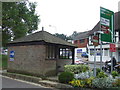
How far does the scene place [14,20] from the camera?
22922 millimetres

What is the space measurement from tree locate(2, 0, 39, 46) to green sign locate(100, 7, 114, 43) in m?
14.2

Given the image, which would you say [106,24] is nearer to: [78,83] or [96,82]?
[96,82]

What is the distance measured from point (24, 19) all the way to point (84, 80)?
19.6 metres

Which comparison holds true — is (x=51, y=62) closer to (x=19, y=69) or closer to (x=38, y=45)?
(x=38, y=45)

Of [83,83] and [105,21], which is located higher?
[105,21]

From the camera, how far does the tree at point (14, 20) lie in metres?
22.0

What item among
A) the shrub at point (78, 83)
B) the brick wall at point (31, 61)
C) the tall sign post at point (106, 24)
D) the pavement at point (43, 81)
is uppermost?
the tall sign post at point (106, 24)

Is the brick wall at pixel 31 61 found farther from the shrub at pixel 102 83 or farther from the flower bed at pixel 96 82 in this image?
the shrub at pixel 102 83

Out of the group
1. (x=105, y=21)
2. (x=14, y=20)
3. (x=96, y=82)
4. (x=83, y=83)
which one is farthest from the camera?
(x=14, y=20)

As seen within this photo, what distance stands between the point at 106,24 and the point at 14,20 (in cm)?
1515

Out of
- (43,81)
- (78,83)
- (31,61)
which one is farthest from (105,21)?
(31,61)

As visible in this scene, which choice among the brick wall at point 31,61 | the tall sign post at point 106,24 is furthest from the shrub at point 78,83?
the tall sign post at point 106,24

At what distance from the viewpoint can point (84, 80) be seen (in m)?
8.89

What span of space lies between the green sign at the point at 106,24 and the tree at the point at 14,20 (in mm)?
14150
